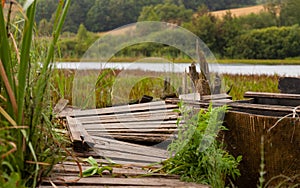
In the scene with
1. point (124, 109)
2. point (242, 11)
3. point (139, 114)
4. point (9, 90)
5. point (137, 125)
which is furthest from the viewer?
point (242, 11)

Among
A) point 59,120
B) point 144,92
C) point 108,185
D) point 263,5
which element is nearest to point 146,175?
point 108,185

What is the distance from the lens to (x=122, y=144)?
3232 mm

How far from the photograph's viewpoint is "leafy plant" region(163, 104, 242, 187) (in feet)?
7.99

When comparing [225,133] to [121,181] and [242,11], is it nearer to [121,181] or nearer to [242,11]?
[121,181]

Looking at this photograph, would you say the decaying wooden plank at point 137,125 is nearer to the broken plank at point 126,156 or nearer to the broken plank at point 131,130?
the broken plank at point 131,130

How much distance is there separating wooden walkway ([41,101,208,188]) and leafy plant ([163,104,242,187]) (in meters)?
0.09

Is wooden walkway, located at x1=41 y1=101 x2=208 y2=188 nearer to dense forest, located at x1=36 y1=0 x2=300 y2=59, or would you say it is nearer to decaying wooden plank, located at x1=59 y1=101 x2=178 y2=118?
decaying wooden plank, located at x1=59 y1=101 x2=178 y2=118

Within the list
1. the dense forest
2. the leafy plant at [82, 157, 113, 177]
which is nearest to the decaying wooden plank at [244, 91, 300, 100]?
the leafy plant at [82, 157, 113, 177]

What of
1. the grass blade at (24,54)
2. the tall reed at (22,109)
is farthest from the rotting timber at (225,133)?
the grass blade at (24,54)

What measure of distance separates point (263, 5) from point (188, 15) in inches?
186

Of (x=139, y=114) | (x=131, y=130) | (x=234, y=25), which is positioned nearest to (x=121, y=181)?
(x=131, y=130)

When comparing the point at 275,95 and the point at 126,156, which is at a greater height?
the point at 275,95

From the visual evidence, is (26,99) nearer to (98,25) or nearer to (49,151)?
(49,151)

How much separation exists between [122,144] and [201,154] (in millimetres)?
831
